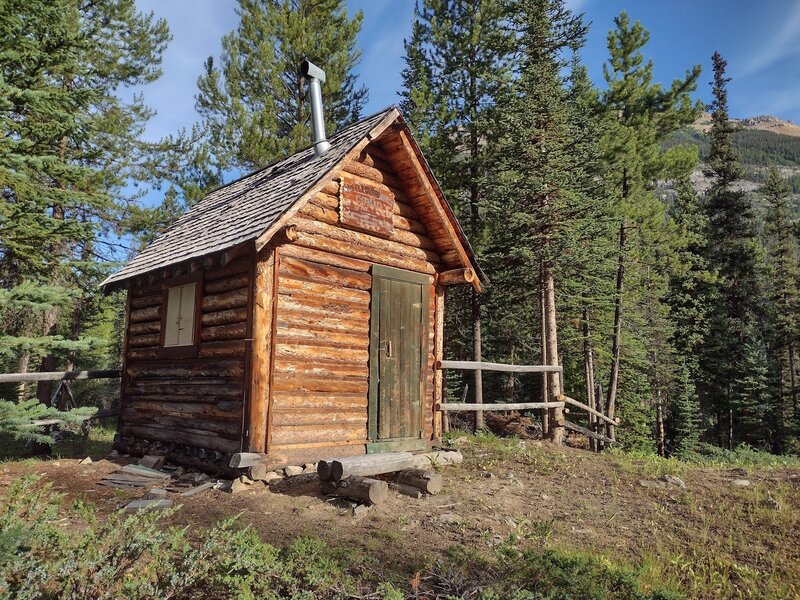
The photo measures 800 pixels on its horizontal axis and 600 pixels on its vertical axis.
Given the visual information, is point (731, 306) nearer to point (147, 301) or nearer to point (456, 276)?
point (456, 276)

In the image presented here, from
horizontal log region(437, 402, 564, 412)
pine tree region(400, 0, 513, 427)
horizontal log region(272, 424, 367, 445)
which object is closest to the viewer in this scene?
horizontal log region(272, 424, 367, 445)

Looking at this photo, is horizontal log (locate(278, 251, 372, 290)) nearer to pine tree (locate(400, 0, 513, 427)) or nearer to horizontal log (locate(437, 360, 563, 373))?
horizontal log (locate(437, 360, 563, 373))

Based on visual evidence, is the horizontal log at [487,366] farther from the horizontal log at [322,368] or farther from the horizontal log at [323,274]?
the horizontal log at [323,274]

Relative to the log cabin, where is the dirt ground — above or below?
below

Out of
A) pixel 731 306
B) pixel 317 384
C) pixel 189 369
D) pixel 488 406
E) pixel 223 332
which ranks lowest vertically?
pixel 488 406

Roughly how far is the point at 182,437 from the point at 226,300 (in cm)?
270

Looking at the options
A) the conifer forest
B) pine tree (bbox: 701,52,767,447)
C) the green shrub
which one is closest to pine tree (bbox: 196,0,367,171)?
the conifer forest

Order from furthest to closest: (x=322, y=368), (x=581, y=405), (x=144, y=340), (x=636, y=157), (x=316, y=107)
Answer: (x=636, y=157)
(x=581, y=405)
(x=316, y=107)
(x=144, y=340)
(x=322, y=368)

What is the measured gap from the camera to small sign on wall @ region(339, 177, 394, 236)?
30.8ft

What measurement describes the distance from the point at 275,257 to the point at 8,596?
5643 mm

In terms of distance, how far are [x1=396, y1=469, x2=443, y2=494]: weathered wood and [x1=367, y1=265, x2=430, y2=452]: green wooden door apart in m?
1.54

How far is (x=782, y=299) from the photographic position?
127 ft

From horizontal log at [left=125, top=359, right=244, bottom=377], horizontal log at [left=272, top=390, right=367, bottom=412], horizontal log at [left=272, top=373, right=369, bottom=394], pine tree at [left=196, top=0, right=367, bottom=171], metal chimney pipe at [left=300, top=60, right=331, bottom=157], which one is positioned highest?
pine tree at [left=196, top=0, right=367, bottom=171]

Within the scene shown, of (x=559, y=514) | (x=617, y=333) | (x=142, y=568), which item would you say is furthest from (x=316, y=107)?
(x=617, y=333)
